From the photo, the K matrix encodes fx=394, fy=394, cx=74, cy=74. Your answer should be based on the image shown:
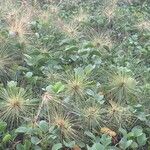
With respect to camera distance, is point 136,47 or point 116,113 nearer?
point 116,113

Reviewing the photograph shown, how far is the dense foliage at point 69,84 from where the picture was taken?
9.95 feet

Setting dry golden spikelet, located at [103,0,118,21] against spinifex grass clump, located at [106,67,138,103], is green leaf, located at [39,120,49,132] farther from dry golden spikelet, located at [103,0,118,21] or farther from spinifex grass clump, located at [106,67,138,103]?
Answer: dry golden spikelet, located at [103,0,118,21]

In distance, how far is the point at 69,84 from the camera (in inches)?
132

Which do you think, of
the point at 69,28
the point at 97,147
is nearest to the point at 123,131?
the point at 97,147

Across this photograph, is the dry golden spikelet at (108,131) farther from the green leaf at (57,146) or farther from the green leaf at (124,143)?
the green leaf at (57,146)

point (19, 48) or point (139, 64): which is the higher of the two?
point (19, 48)

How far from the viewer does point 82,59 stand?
13.1 feet

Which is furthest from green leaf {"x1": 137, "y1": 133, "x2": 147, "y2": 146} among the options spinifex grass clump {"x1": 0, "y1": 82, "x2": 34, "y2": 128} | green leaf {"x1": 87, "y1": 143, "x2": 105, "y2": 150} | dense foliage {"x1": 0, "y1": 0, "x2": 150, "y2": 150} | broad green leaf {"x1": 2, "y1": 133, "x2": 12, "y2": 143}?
broad green leaf {"x1": 2, "y1": 133, "x2": 12, "y2": 143}

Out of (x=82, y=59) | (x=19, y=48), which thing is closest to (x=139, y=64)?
(x=82, y=59)

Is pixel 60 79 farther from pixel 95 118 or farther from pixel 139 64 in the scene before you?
pixel 139 64

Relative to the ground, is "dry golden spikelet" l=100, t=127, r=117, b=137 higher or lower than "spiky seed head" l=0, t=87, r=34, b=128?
lower

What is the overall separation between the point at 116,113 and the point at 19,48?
127 centimetres

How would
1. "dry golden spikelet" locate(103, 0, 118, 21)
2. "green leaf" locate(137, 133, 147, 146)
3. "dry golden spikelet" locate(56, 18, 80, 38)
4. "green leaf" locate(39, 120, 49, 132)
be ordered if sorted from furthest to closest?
"dry golden spikelet" locate(103, 0, 118, 21)
"dry golden spikelet" locate(56, 18, 80, 38)
"green leaf" locate(137, 133, 147, 146)
"green leaf" locate(39, 120, 49, 132)

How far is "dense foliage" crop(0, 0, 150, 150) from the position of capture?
3.03 meters
